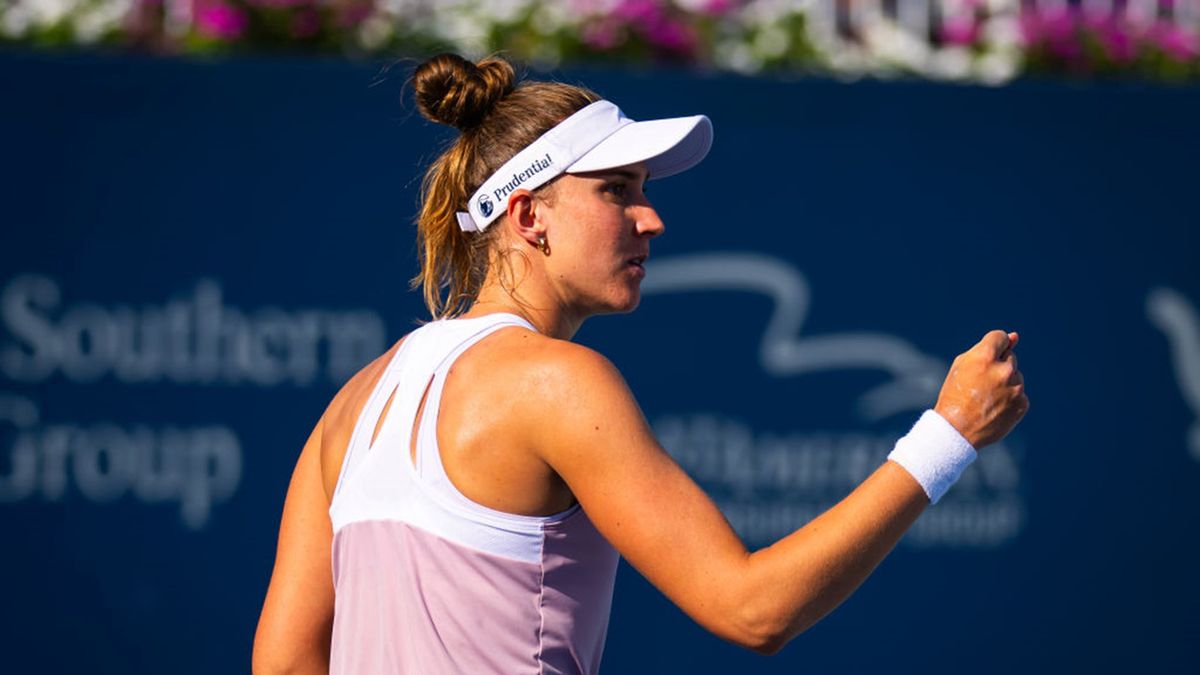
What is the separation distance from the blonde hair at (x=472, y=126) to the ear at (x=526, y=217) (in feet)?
0.15

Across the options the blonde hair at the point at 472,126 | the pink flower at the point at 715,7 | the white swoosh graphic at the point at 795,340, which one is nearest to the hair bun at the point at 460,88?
the blonde hair at the point at 472,126

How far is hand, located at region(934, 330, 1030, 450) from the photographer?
1816 millimetres

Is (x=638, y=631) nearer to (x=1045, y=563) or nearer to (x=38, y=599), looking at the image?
(x=1045, y=563)

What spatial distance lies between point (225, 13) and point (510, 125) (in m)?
3.19

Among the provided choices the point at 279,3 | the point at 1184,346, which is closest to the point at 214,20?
the point at 279,3

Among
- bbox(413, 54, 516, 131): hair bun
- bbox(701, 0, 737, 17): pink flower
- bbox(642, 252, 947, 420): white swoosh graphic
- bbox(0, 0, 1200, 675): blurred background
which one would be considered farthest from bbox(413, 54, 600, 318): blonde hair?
bbox(701, 0, 737, 17): pink flower

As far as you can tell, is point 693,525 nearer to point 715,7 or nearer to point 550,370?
point 550,370

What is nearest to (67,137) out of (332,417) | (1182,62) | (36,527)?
(36,527)

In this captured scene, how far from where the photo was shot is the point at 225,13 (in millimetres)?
4980

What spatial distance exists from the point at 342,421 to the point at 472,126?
1.48 feet

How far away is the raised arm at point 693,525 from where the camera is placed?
1.69m

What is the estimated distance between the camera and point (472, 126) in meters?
2.14

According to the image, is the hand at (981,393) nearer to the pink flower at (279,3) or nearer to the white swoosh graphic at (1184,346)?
the white swoosh graphic at (1184,346)

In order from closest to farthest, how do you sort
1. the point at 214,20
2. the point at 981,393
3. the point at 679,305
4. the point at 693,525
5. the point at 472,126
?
1. the point at 693,525
2. the point at 981,393
3. the point at 472,126
4. the point at 679,305
5. the point at 214,20
